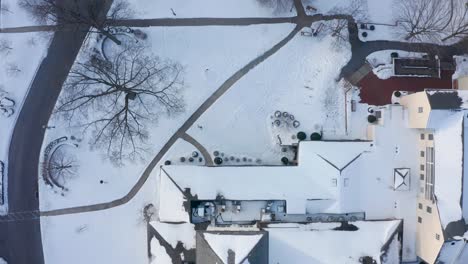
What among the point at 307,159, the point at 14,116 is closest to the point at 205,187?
the point at 307,159

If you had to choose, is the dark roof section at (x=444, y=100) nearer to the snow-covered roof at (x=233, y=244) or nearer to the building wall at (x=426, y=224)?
the building wall at (x=426, y=224)

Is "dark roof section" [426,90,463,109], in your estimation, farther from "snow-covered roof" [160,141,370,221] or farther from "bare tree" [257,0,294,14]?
"bare tree" [257,0,294,14]

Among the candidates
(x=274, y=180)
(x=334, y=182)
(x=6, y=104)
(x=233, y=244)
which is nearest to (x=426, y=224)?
(x=334, y=182)

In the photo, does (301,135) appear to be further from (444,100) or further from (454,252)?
(454,252)

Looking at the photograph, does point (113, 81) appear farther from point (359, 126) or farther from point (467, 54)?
point (467, 54)

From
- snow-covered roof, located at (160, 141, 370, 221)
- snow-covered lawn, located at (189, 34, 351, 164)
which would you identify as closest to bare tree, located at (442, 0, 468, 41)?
snow-covered lawn, located at (189, 34, 351, 164)

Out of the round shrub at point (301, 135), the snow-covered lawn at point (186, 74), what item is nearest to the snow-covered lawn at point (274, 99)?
the round shrub at point (301, 135)
